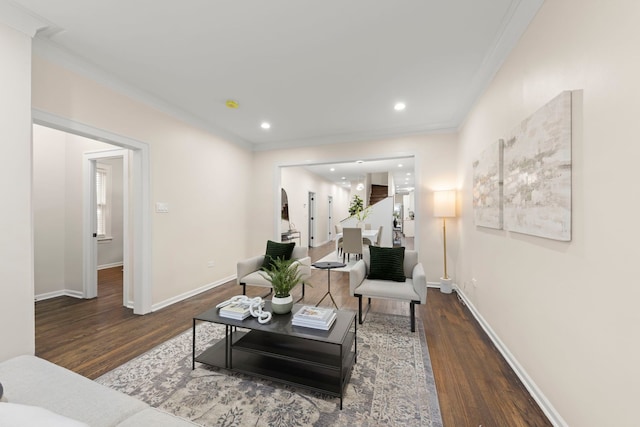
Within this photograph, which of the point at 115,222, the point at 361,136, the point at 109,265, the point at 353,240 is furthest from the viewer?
the point at 115,222

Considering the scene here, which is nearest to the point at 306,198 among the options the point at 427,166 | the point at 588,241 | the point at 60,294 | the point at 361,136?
the point at 361,136

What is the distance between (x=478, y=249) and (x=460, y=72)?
6.45ft

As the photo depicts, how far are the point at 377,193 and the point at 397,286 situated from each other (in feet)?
27.6

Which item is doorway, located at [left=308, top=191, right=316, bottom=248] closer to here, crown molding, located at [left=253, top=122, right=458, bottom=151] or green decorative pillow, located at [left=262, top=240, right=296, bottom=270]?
crown molding, located at [left=253, top=122, right=458, bottom=151]

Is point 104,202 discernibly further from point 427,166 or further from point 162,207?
point 427,166

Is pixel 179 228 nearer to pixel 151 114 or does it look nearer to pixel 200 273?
pixel 200 273

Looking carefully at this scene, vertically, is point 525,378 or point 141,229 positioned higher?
point 141,229

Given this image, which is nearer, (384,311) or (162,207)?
(384,311)

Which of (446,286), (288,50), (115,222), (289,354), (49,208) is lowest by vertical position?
(446,286)

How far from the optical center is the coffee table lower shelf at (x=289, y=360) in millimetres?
1795

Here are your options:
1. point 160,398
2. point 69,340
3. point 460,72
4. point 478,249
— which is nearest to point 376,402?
point 160,398

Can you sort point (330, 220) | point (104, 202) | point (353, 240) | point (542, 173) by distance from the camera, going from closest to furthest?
point (542, 173) → point (353, 240) → point (104, 202) → point (330, 220)

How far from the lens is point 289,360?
200 centimetres

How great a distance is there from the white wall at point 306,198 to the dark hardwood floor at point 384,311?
396 centimetres
